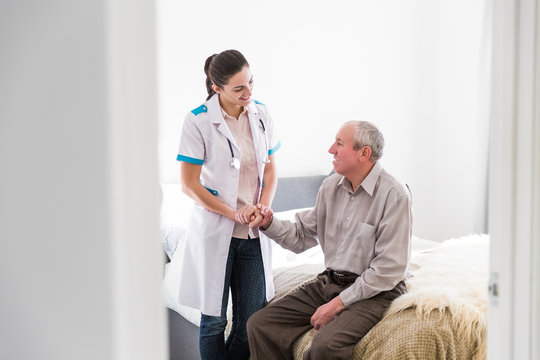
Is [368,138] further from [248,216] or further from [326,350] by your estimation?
[326,350]

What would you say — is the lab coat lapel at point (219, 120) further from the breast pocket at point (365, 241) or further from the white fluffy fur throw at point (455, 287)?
Answer: the white fluffy fur throw at point (455, 287)

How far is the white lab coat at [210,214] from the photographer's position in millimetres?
1995

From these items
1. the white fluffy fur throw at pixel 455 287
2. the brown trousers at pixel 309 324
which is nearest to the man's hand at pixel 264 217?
the brown trousers at pixel 309 324

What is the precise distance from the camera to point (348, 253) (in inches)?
78.2

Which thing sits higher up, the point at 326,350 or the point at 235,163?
the point at 235,163

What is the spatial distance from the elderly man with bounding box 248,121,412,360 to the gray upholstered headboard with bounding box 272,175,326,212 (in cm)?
128

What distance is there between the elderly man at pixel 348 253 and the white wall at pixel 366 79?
1421 mm

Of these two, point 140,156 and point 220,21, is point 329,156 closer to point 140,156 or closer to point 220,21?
point 220,21

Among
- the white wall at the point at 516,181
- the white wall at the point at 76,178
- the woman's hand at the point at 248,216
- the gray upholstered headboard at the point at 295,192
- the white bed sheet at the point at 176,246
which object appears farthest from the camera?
the gray upholstered headboard at the point at 295,192

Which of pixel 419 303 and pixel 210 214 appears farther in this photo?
pixel 210 214

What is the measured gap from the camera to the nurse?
199 cm

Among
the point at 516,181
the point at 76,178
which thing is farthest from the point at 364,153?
the point at 76,178

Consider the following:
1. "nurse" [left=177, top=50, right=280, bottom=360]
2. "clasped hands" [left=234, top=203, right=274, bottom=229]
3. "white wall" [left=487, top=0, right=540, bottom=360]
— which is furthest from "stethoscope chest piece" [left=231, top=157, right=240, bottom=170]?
"white wall" [left=487, top=0, right=540, bottom=360]

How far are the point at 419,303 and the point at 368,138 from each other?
24.7 inches
